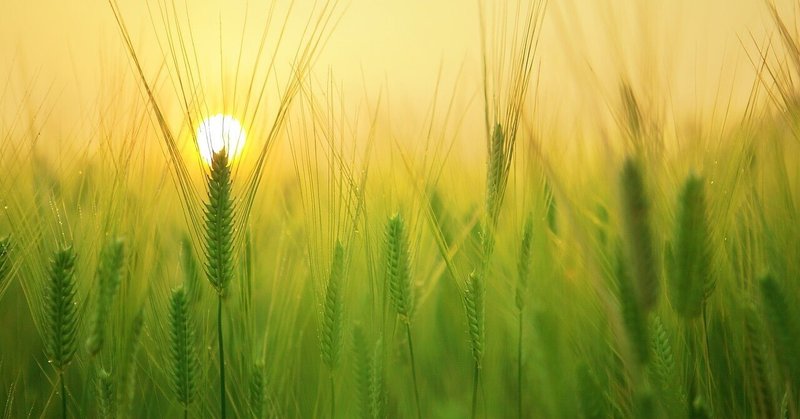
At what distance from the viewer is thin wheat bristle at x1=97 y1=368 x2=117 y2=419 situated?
0.76m

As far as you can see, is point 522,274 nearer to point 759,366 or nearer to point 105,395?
point 759,366

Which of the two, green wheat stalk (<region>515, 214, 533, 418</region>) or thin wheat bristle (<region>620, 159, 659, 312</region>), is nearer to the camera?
thin wheat bristle (<region>620, 159, 659, 312</region>)

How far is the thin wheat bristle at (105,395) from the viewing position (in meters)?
0.76

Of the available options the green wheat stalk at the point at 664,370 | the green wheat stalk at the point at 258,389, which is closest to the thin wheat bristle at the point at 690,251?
the green wheat stalk at the point at 664,370

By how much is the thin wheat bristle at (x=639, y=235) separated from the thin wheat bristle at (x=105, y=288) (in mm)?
568

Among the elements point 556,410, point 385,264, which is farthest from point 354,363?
point 556,410

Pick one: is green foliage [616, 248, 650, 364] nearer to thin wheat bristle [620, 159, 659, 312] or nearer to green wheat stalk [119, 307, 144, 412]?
thin wheat bristle [620, 159, 659, 312]

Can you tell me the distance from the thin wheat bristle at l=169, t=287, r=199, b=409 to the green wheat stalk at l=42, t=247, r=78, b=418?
110 millimetres

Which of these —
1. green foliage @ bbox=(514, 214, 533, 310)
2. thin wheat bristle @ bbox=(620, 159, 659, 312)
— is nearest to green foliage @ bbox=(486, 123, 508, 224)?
green foliage @ bbox=(514, 214, 533, 310)

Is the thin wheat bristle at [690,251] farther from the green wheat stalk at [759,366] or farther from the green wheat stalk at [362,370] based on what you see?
the green wheat stalk at [362,370]


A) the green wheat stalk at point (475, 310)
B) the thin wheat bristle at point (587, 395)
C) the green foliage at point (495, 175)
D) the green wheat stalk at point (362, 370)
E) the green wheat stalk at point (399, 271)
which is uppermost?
the green foliage at point (495, 175)

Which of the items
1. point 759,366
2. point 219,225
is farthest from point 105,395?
point 759,366

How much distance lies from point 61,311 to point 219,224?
201 mm

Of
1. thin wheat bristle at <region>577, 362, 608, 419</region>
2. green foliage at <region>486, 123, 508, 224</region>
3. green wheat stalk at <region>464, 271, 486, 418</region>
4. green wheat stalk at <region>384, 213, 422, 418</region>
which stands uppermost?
green foliage at <region>486, 123, 508, 224</region>
